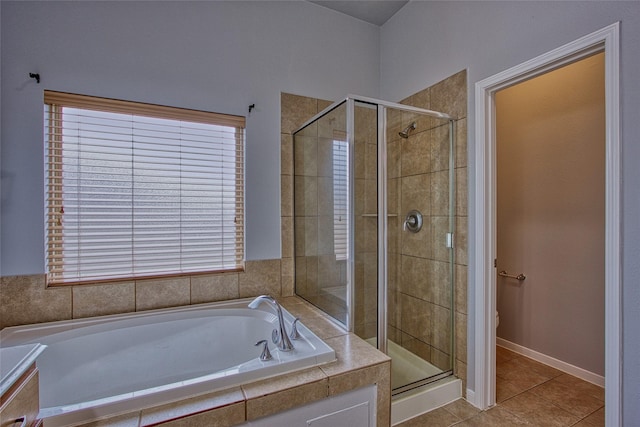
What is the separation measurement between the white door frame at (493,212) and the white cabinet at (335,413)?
0.92m

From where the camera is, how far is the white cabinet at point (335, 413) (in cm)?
125

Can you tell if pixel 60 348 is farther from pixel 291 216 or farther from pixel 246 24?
pixel 246 24

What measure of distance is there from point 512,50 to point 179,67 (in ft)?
6.82

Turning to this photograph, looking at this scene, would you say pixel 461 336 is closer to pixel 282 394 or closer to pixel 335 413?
pixel 335 413

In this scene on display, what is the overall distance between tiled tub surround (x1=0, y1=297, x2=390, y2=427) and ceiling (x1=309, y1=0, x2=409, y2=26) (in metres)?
2.54

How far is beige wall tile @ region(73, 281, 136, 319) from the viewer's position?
6.23 ft

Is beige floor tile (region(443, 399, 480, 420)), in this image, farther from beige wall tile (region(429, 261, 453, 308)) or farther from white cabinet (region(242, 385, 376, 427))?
white cabinet (region(242, 385, 376, 427))

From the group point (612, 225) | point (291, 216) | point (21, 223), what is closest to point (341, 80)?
point (291, 216)

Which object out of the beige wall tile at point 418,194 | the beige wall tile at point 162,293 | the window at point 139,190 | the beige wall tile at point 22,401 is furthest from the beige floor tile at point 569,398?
the beige wall tile at point 22,401

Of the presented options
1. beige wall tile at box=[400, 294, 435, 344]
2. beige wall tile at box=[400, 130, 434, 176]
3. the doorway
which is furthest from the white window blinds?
the doorway

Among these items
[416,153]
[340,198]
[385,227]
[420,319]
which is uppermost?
[416,153]

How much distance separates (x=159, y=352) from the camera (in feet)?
6.21

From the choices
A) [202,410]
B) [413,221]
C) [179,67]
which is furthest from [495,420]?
[179,67]

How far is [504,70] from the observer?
5.90ft
